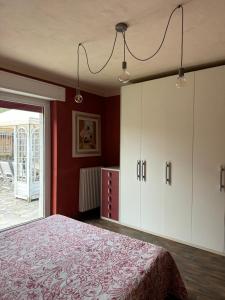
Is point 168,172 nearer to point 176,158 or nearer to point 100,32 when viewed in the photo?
point 176,158

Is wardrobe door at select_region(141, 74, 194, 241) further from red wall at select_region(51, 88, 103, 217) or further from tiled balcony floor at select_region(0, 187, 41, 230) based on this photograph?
tiled balcony floor at select_region(0, 187, 41, 230)

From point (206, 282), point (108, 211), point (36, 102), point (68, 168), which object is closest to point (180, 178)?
point (206, 282)

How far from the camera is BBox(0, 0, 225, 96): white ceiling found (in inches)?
66.4

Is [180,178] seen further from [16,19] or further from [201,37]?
[16,19]

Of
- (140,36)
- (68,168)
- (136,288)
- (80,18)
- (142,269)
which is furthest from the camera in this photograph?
(68,168)

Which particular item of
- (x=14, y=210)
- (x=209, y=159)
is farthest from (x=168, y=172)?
(x=14, y=210)

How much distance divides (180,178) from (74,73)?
212 cm

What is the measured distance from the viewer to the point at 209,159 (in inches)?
110

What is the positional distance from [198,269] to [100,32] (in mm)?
2644

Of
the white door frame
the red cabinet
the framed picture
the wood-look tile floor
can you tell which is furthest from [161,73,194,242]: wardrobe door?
the white door frame

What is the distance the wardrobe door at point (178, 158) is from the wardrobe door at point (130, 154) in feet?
1.49

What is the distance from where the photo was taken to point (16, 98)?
3.24 m

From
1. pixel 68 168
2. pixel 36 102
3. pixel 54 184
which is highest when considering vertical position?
pixel 36 102

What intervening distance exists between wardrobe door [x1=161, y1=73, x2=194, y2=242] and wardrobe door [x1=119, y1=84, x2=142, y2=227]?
45 centimetres
